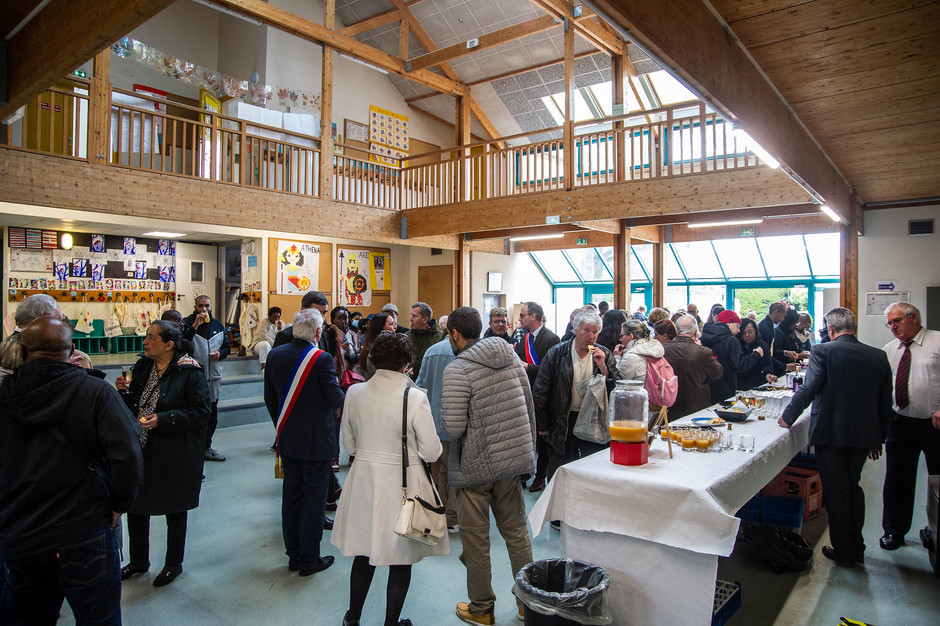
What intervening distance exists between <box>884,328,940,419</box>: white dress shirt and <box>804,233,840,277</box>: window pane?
10.4 meters

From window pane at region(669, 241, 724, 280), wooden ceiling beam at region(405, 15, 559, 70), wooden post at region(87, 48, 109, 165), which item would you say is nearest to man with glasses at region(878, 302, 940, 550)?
wooden ceiling beam at region(405, 15, 559, 70)

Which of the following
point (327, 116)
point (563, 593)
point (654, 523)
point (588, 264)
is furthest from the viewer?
point (588, 264)

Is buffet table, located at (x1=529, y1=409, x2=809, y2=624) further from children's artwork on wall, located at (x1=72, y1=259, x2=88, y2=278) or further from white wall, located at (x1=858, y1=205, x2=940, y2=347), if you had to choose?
children's artwork on wall, located at (x1=72, y1=259, x2=88, y2=278)

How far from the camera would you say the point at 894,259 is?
7590 mm

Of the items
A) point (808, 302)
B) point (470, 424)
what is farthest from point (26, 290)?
point (808, 302)

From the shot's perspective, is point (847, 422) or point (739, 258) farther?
point (739, 258)

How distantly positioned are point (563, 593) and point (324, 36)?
32.8 ft

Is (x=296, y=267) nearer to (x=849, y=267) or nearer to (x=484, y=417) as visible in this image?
(x=484, y=417)

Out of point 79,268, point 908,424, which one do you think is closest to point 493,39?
point 79,268

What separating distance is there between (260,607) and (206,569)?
69 cm

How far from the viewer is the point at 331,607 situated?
3090 mm

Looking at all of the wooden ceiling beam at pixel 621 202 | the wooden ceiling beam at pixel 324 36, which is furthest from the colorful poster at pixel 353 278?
the wooden ceiling beam at pixel 324 36

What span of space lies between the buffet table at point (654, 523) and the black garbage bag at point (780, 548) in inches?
35.0

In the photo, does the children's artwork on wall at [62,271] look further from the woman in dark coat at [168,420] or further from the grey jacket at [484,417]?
the grey jacket at [484,417]
